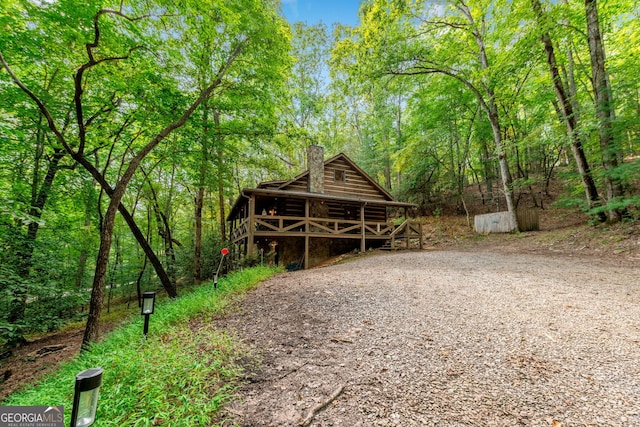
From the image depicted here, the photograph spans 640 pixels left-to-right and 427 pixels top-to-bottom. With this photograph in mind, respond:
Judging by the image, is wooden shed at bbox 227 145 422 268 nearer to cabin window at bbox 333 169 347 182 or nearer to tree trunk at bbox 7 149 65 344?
cabin window at bbox 333 169 347 182

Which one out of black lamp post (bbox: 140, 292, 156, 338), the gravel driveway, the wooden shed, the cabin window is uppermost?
the cabin window

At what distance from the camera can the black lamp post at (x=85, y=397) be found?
1.44 m

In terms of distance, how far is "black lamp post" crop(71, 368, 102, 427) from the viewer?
1.44 meters

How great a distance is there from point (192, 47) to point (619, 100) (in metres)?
13.4

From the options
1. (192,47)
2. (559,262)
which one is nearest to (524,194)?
(559,262)

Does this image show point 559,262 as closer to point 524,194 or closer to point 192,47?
point 192,47

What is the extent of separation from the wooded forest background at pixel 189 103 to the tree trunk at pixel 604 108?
0.16 feet

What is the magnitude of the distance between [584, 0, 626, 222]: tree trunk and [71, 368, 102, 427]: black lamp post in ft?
42.4

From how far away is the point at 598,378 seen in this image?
6.82 feet

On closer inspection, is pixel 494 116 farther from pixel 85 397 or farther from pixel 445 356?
pixel 85 397

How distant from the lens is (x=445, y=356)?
2.48 meters

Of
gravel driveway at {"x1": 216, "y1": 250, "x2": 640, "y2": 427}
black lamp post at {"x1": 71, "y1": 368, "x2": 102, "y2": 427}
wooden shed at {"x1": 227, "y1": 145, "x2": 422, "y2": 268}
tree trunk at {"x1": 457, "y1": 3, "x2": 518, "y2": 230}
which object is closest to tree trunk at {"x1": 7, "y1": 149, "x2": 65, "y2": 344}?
wooden shed at {"x1": 227, "y1": 145, "x2": 422, "y2": 268}

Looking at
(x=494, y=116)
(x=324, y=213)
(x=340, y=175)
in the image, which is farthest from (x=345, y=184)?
(x=494, y=116)

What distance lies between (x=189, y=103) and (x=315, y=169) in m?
6.52
